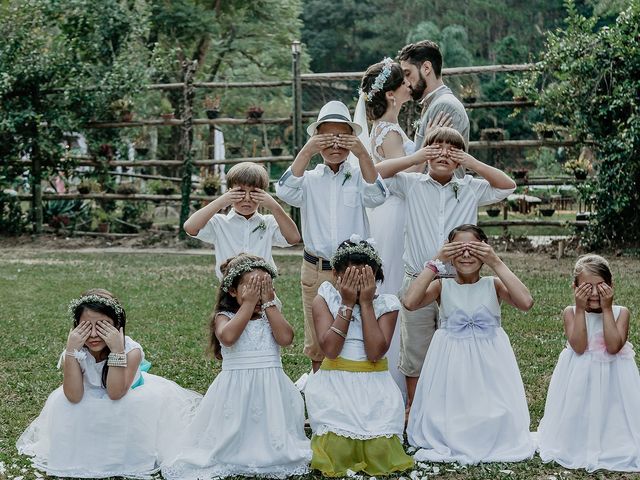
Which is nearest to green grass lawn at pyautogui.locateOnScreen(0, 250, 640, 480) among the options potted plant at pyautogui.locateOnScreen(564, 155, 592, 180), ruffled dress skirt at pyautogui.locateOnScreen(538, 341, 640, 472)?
ruffled dress skirt at pyautogui.locateOnScreen(538, 341, 640, 472)

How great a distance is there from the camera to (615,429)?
4.63m

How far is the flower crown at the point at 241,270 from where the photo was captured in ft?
15.3

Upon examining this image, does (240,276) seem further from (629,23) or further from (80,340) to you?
(629,23)

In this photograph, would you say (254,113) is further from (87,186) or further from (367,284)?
(367,284)

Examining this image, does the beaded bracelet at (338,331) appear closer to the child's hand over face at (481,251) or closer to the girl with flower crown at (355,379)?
the girl with flower crown at (355,379)

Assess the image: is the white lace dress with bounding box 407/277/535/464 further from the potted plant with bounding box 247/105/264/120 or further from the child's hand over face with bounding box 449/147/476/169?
the potted plant with bounding box 247/105/264/120

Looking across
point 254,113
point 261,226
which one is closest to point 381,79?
point 261,226

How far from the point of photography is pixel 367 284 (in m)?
4.61

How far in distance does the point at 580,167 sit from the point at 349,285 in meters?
9.53

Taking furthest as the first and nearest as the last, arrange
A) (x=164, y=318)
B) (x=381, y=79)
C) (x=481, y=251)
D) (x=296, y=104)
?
(x=296, y=104)
(x=164, y=318)
(x=381, y=79)
(x=481, y=251)

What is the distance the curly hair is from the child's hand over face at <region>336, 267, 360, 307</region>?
134 cm

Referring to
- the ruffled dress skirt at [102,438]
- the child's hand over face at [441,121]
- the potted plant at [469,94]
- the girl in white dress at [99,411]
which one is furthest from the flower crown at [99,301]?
the potted plant at [469,94]

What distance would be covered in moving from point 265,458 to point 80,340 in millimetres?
1102

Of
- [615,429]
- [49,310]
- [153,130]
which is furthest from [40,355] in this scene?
[153,130]
